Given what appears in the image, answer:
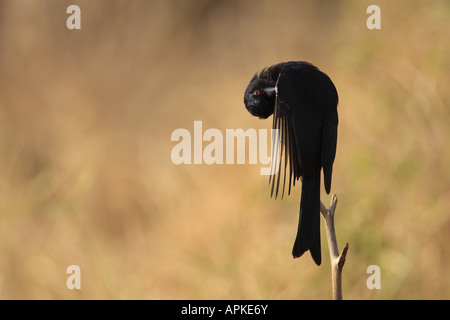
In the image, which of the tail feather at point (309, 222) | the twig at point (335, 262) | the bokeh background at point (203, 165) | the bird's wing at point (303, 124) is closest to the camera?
the twig at point (335, 262)

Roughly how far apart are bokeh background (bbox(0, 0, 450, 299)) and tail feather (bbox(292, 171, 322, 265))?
1.43 m

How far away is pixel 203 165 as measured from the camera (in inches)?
154

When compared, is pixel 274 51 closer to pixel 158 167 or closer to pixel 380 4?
pixel 380 4

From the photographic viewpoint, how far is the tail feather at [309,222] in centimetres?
157

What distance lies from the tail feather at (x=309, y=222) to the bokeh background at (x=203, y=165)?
143 centimetres

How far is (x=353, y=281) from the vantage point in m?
3.02

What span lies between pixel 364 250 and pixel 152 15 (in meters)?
2.82

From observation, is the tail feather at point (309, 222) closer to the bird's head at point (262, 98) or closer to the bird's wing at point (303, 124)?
the bird's wing at point (303, 124)

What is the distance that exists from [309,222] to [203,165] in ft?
7.62

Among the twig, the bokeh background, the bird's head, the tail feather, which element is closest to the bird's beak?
the bird's head

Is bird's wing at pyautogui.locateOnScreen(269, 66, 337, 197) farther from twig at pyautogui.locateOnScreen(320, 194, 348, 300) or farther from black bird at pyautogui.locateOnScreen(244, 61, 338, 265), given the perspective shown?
twig at pyautogui.locateOnScreen(320, 194, 348, 300)

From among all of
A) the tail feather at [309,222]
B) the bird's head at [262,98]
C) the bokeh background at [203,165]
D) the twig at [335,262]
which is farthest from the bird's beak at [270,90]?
the bokeh background at [203,165]

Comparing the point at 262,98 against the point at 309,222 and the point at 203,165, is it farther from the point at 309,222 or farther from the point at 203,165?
the point at 203,165

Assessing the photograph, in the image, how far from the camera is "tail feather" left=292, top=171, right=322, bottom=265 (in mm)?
1574
